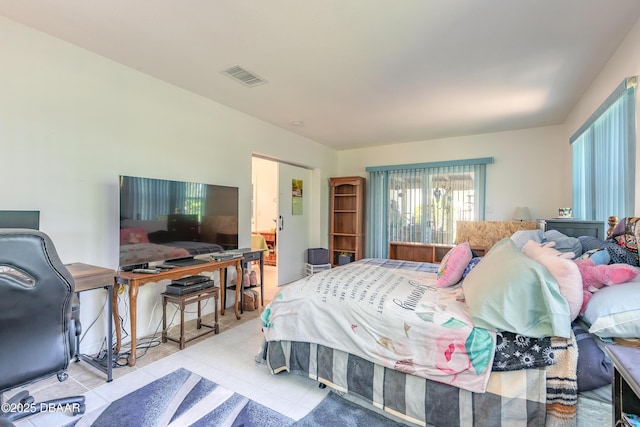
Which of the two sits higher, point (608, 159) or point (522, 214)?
point (608, 159)

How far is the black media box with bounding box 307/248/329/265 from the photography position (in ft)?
17.4

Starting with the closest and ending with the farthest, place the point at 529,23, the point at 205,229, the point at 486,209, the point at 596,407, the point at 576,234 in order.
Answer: the point at 596,407 < the point at 529,23 < the point at 576,234 < the point at 205,229 < the point at 486,209

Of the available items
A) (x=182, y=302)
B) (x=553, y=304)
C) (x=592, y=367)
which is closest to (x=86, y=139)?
(x=182, y=302)

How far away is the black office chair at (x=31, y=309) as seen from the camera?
3.98ft

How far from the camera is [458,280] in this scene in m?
2.29

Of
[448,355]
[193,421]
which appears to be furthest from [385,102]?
[193,421]

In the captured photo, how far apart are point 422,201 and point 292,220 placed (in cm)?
227

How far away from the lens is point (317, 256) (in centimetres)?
533

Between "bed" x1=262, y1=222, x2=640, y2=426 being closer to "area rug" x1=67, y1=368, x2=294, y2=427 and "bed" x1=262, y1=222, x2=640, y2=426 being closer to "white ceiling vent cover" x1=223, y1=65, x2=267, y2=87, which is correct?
"area rug" x1=67, y1=368, x2=294, y2=427

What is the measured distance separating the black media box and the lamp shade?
300 centimetres

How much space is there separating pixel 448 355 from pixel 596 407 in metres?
0.61

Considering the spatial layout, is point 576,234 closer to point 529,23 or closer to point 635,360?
point 529,23

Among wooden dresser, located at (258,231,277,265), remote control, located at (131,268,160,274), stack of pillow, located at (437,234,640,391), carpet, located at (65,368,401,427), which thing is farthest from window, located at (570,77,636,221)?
wooden dresser, located at (258,231,277,265)

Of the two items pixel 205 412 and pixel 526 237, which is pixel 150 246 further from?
pixel 526 237
